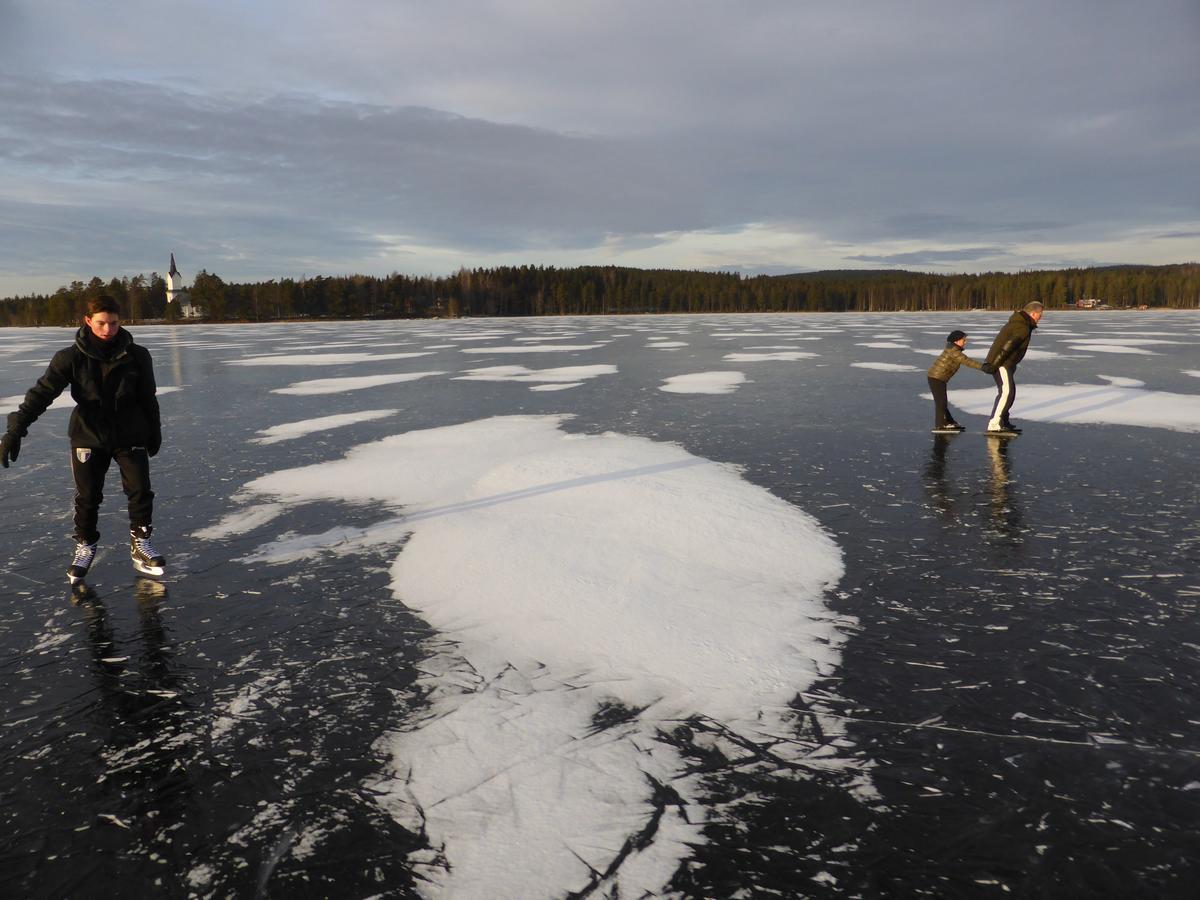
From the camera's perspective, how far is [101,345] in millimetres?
4660

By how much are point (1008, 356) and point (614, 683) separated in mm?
8986

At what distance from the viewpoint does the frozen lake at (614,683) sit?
7.84ft

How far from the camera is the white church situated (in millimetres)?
121688

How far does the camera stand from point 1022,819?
251 cm

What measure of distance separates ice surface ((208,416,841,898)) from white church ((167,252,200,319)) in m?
133

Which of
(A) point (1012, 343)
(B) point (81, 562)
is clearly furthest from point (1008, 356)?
(B) point (81, 562)

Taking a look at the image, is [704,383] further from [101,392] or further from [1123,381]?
[101,392]

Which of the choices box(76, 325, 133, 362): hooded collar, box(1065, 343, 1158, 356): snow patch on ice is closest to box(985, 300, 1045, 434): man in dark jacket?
box(76, 325, 133, 362): hooded collar

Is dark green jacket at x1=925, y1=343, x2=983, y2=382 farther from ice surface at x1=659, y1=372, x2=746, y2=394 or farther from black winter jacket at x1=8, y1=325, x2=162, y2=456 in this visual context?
black winter jacket at x1=8, y1=325, x2=162, y2=456

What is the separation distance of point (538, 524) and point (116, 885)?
3.90m

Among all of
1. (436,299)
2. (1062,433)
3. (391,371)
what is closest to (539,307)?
(436,299)

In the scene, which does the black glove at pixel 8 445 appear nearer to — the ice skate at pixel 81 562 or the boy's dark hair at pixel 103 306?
the ice skate at pixel 81 562

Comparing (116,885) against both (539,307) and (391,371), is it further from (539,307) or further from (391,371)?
(539,307)

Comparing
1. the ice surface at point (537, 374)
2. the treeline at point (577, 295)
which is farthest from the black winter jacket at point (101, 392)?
the treeline at point (577, 295)
